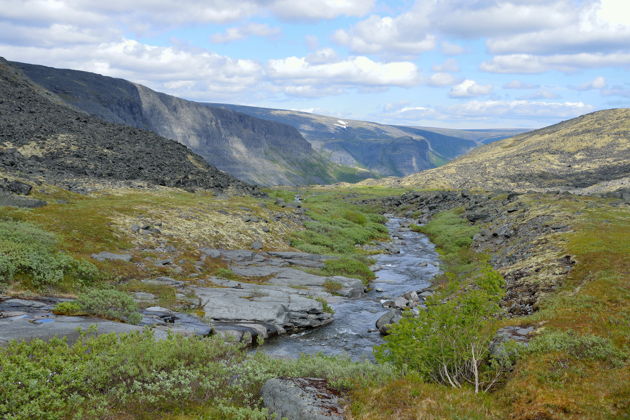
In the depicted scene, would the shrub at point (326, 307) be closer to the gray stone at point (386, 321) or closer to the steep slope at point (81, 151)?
the gray stone at point (386, 321)

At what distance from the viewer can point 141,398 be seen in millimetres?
11070

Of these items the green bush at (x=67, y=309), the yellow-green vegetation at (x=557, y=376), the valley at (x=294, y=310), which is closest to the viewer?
the yellow-green vegetation at (x=557, y=376)

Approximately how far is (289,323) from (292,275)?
10837mm

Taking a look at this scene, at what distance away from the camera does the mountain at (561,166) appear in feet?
445

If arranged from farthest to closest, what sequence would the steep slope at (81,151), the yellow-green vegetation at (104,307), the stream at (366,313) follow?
the steep slope at (81,151) < the stream at (366,313) < the yellow-green vegetation at (104,307)

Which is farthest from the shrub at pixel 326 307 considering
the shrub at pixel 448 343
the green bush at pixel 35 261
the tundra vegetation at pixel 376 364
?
the green bush at pixel 35 261

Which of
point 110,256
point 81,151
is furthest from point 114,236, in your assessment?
point 81,151

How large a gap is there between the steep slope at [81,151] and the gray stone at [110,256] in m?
33.4

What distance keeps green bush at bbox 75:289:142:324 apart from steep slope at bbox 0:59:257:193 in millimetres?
44633

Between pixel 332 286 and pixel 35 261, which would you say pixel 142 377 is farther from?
pixel 332 286

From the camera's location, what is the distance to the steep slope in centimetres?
6788

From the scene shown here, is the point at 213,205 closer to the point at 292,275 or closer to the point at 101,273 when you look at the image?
the point at 292,275

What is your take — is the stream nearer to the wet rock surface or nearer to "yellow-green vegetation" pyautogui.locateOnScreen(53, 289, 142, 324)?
"yellow-green vegetation" pyautogui.locateOnScreen(53, 289, 142, 324)

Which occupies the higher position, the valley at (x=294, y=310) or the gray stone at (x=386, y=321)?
the valley at (x=294, y=310)
